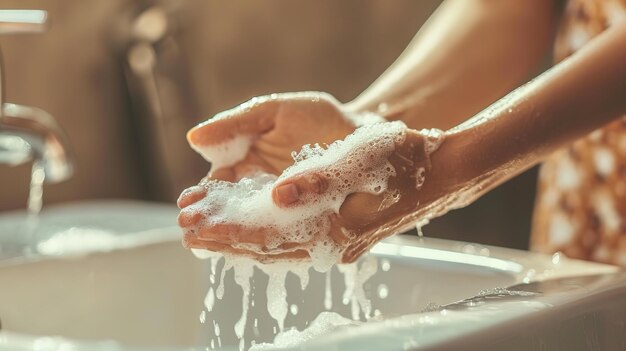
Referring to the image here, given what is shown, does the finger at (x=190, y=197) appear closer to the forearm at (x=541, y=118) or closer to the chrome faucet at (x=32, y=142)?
the forearm at (x=541, y=118)

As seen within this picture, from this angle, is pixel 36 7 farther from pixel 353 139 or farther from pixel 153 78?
pixel 353 139

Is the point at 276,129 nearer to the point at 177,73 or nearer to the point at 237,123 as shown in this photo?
the point at 237,123

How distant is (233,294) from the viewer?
0.85 meters

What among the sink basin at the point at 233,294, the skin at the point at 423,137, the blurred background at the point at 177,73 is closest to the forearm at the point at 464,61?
the skin at the point at 423,137

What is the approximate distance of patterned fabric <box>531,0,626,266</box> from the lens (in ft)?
2.68

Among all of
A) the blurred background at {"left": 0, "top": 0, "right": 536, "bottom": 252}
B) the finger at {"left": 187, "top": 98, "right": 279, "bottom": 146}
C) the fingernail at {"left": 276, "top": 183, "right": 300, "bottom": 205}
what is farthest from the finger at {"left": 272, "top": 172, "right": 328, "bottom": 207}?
the blurred background at {"left": 0, "top": 0, "right": 536, "bottom": 252}

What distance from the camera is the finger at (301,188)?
539 millimetres

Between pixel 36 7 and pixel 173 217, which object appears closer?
pixel 173 217

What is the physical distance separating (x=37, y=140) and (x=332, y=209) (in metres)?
0.48

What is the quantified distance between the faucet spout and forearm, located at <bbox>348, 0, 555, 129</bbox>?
322 mm

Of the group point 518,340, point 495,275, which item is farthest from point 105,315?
point 518,340

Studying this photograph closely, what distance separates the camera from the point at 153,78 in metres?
1.46

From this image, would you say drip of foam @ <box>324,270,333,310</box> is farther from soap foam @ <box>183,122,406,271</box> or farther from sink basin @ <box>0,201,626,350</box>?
soap foam @ <box>183,122,406,271</box>

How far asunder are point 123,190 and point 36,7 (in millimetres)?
324
